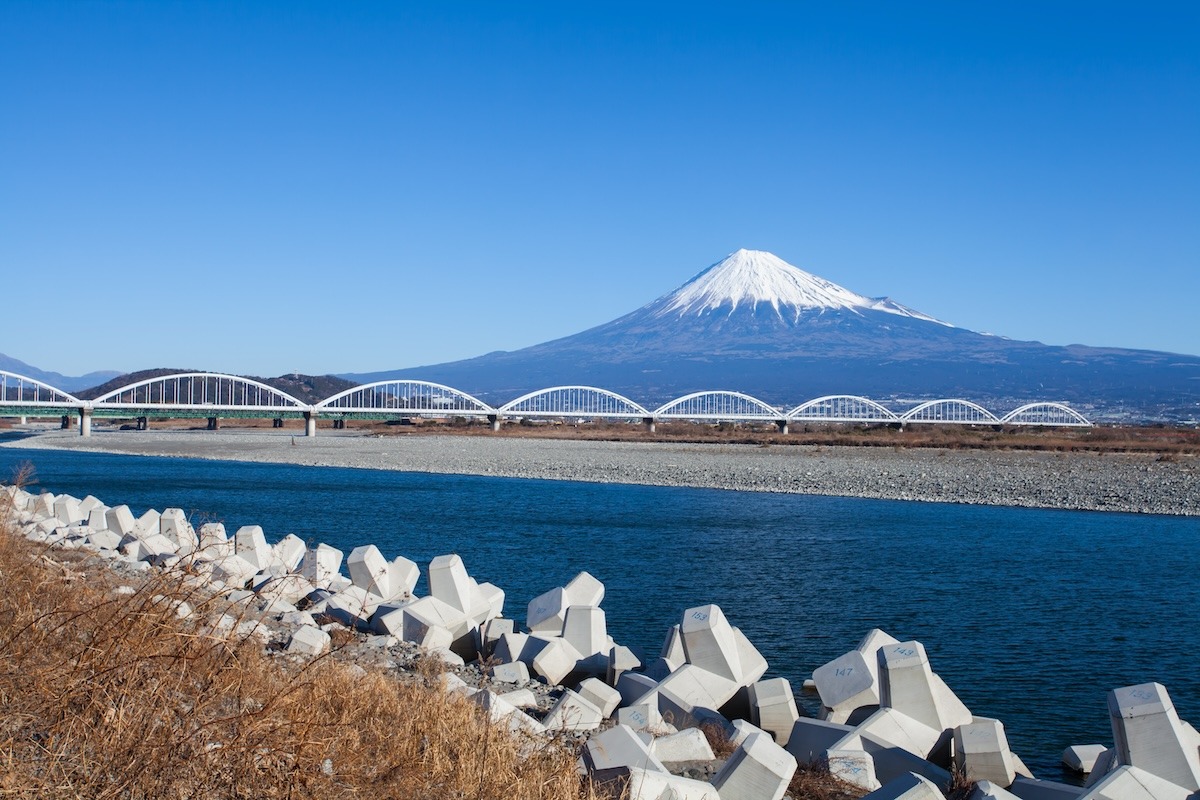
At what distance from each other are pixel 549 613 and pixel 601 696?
2.02 meters

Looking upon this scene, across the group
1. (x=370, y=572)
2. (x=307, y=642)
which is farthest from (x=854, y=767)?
(x=370, y=572)

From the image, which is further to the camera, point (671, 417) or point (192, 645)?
point (671, 417)

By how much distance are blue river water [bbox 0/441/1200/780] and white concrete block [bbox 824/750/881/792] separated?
1.60 meters

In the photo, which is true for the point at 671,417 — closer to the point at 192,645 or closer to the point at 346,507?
the point at 346,507

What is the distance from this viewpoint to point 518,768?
12.6ft

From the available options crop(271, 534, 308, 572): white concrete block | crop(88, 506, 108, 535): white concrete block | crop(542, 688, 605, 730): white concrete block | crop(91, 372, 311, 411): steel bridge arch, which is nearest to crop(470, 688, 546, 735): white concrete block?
crop(542, 688, 605, 730): white concrete block

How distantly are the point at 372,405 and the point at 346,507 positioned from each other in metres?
74.5

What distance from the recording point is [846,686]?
634cm

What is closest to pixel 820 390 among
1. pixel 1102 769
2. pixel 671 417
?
pixel 671 417

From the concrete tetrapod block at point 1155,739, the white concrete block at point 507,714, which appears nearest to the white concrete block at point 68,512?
the white concrete block at point 507,714

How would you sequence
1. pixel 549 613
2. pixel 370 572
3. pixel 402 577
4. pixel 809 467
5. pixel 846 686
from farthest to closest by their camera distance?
1. pixel 809 467
2. pixel 402 577
3. pixel 370 572
4. pixel 549 613
5. pixel 846 686

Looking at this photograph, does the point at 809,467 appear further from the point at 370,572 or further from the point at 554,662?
the point at 554,662

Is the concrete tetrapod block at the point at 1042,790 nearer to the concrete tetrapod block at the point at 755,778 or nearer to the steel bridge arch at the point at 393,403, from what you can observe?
the concrete tetrapod block at the point at 755,778

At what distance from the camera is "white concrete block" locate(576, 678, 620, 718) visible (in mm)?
6121
